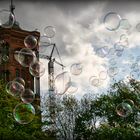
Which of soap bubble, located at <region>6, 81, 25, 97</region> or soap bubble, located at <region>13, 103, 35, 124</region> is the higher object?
soap bubble, located at <region>6, 81, 25, 97</region>

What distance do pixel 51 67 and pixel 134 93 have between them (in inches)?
1125

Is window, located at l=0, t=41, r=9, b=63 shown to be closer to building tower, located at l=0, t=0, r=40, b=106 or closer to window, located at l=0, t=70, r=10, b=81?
building tower, located at l=0, t=0, r=40, b=106

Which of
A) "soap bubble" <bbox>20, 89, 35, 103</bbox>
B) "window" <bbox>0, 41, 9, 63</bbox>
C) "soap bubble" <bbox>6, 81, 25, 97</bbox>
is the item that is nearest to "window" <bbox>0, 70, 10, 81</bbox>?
"window" <bbox>0, 41, 9, 63</bbox>

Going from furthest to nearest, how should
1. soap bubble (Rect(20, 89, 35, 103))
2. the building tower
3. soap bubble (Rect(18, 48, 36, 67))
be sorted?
the building tower → soap bubble (Rect(20, 89, 35, 103)) → soap bubble (Rect(18, 48, 36, 67))

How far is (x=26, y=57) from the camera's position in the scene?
85.9 ft

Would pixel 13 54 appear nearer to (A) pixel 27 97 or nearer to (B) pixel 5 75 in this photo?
(B) pixel 5 75

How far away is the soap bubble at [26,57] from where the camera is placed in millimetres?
24820

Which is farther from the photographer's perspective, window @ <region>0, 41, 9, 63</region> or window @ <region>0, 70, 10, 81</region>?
window @ <region>0, 70, 10, 81</region>

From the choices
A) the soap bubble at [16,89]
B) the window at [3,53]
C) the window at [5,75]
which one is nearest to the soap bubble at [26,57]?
the soap bubble at [16,89]

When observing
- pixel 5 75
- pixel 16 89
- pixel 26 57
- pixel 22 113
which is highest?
pixel 26 57

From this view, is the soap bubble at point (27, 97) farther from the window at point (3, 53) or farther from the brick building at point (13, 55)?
the brick building at point (13, 55)

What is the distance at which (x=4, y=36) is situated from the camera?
6406 cm

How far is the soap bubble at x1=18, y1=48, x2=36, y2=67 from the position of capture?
2482cm

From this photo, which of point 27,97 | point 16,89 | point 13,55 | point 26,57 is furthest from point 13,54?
point 16,89
